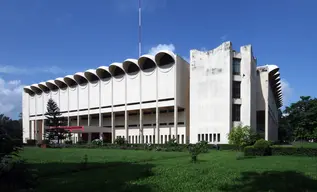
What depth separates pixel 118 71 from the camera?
191 feet

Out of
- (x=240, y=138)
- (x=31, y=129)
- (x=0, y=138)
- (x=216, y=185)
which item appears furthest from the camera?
(x=31, y=129)

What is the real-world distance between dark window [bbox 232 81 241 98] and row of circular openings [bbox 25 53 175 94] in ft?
36.4

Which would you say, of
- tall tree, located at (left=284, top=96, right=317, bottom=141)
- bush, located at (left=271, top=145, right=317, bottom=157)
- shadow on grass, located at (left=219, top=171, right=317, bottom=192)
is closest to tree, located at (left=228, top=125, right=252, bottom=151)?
bush, located at (left=271, top=145, right=317, bottom=157)

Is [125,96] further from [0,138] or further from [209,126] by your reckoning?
[0,138]

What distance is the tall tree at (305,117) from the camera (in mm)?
60781

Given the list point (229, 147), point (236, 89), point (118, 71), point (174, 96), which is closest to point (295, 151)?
point (229, 147)

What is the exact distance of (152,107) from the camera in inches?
2030

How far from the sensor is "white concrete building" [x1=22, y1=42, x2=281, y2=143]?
44500 mm

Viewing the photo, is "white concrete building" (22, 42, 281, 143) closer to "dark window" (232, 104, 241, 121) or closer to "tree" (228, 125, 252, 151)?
"dark window" (232, 104, 241, 121)

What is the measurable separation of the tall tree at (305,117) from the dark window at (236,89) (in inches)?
935

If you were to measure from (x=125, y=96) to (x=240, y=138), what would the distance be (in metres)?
26.5

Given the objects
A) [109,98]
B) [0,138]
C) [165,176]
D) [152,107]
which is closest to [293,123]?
[152,107]

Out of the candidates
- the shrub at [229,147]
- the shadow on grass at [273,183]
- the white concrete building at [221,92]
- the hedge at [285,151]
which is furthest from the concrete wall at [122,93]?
the shadow on grass at [273,183]

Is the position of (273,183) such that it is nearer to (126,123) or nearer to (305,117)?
(126,123)
